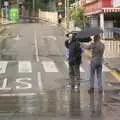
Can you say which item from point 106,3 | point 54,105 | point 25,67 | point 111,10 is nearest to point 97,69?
point 54,105

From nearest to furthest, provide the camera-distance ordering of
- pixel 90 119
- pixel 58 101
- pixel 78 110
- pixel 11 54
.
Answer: pixel 90 119 < pixel 78 110 < pixel 58 101 < pixel 11 54

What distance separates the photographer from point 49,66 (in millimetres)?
25688

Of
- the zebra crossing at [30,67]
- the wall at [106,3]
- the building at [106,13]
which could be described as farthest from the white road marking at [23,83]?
the wall at [106,3]

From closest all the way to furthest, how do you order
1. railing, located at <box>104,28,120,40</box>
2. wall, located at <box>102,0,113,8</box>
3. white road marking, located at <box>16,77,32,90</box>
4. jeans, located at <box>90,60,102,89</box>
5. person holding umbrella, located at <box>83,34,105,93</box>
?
person holding umbrella, located at <box>83,34,105,93</box> < jeans, located at <box>90,60,102,89</box> < white road marking, located at <box>16,77,32,90</box> < railing, located at <box>104,28,120,40</box> < wall, located at <box>102,0,113,8</box>

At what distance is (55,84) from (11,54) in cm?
1332

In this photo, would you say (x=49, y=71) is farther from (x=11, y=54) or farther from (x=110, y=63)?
(x=11, y=54)

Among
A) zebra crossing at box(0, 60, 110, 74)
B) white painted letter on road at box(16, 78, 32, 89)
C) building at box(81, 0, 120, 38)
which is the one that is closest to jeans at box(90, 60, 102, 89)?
white painted letter on road at box(16, 78, 32, 89)

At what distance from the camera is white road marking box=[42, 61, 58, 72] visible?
2398cm

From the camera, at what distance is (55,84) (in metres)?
19.2

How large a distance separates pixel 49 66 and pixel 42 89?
787cm

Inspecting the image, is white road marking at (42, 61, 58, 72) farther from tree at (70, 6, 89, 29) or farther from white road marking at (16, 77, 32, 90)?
tree at (70, 6, 89, 29)

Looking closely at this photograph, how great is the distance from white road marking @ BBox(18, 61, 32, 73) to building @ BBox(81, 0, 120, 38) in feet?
28.2

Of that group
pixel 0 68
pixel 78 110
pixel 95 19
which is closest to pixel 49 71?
pixel 0 68

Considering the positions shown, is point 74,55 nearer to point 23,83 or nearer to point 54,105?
point 23,83
